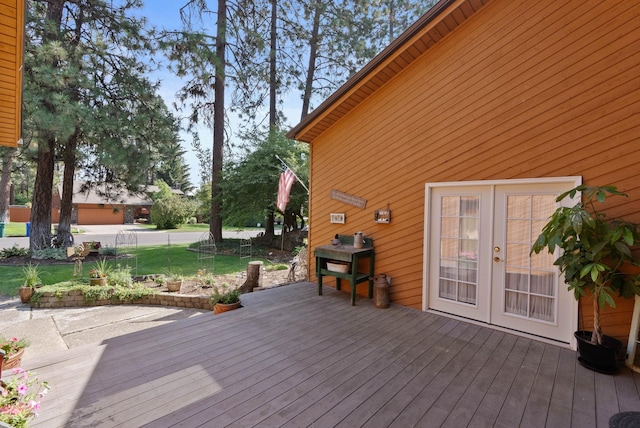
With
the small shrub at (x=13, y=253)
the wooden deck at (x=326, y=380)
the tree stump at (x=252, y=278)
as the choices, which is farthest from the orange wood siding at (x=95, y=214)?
the wooden deck at (x=326, y=380)

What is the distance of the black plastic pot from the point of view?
8.70ft

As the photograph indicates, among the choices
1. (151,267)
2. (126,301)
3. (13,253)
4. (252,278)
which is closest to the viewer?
(252,278)

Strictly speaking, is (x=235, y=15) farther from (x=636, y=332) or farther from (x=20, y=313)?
(x=636, y=332)

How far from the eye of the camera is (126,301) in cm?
605

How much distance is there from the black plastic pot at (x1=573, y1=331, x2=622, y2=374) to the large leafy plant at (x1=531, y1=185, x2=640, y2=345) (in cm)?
8

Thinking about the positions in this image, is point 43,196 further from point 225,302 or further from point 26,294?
point 225,302

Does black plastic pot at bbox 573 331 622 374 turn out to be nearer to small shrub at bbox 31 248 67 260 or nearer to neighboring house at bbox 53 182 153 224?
small shrub at bbox 31 248 67 260

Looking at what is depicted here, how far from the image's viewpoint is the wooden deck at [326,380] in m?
2.06

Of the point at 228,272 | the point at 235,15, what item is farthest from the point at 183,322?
the point at 235,15

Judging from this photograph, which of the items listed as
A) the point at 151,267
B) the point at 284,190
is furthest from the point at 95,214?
the point at 284,190

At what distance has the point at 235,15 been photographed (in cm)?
1209

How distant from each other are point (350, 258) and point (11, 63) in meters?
4.66

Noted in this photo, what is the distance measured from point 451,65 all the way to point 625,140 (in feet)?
6.93

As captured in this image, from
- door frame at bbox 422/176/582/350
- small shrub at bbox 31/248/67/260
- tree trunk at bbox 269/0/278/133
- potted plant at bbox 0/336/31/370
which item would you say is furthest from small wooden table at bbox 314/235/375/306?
small shrub at bbox 31/248/67/260
